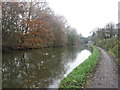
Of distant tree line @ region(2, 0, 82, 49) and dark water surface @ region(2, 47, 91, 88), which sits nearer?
dark water surface @ region(2, 47, 91, 88)

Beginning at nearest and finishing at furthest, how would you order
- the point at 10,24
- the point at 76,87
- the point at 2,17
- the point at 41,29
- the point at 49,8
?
the point at 76,87 < the point at 2,17 < the point at 10,24 < the point at 41,29 < the point at 49,8

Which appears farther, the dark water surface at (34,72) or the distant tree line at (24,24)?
the distant tree line at (24,24)

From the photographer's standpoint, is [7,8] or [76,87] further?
[7,8]

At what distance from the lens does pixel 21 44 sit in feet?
81.6

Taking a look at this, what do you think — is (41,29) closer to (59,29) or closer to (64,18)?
(59,29)

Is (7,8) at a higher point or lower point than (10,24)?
higher

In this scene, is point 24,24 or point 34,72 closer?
point 34,72

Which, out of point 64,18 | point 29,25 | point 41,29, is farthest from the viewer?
point 64,18

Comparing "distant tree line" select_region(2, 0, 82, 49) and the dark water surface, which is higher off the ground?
"distant tree line" select_region(2, 0, 82, 49)

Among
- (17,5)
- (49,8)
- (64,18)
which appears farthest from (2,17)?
(64,18)

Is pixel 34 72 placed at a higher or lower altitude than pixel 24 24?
lower

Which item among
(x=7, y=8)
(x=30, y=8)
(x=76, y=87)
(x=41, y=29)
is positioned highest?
(x=30, y=8)

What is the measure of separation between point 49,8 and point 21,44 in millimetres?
12916

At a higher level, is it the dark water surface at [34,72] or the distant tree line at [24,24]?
the distant tree line at [24,24]
